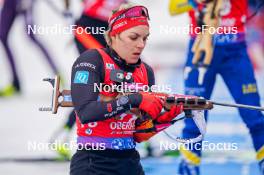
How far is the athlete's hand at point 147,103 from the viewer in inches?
107

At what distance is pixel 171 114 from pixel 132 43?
337 millimetres

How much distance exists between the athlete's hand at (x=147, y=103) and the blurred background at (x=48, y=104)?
1.97 metres

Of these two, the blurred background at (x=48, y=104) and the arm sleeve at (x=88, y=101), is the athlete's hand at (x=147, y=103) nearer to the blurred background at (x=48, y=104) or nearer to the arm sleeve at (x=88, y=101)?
the arm sleeve at (x=88, y=101)

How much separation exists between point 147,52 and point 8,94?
1.02 meters

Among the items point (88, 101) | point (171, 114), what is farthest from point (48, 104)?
point (88, 101)

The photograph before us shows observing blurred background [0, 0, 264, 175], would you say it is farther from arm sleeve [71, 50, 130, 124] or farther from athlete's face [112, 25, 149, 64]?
arm sleeve [71, 50, 130, 124]

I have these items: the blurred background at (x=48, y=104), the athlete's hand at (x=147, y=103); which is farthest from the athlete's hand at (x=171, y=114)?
the blurred background at (x=48, y=104)

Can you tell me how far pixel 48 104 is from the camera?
503cm

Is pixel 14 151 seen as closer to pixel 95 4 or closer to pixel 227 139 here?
pixel 95 4

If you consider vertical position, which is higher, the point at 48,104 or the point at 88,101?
the point at 88,101

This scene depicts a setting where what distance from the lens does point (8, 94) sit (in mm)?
5023

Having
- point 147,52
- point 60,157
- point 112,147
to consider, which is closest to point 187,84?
point 147,52

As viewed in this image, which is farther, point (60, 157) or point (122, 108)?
point (60, 157)

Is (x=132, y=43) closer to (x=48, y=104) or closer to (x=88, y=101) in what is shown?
(x=88, y=101)
